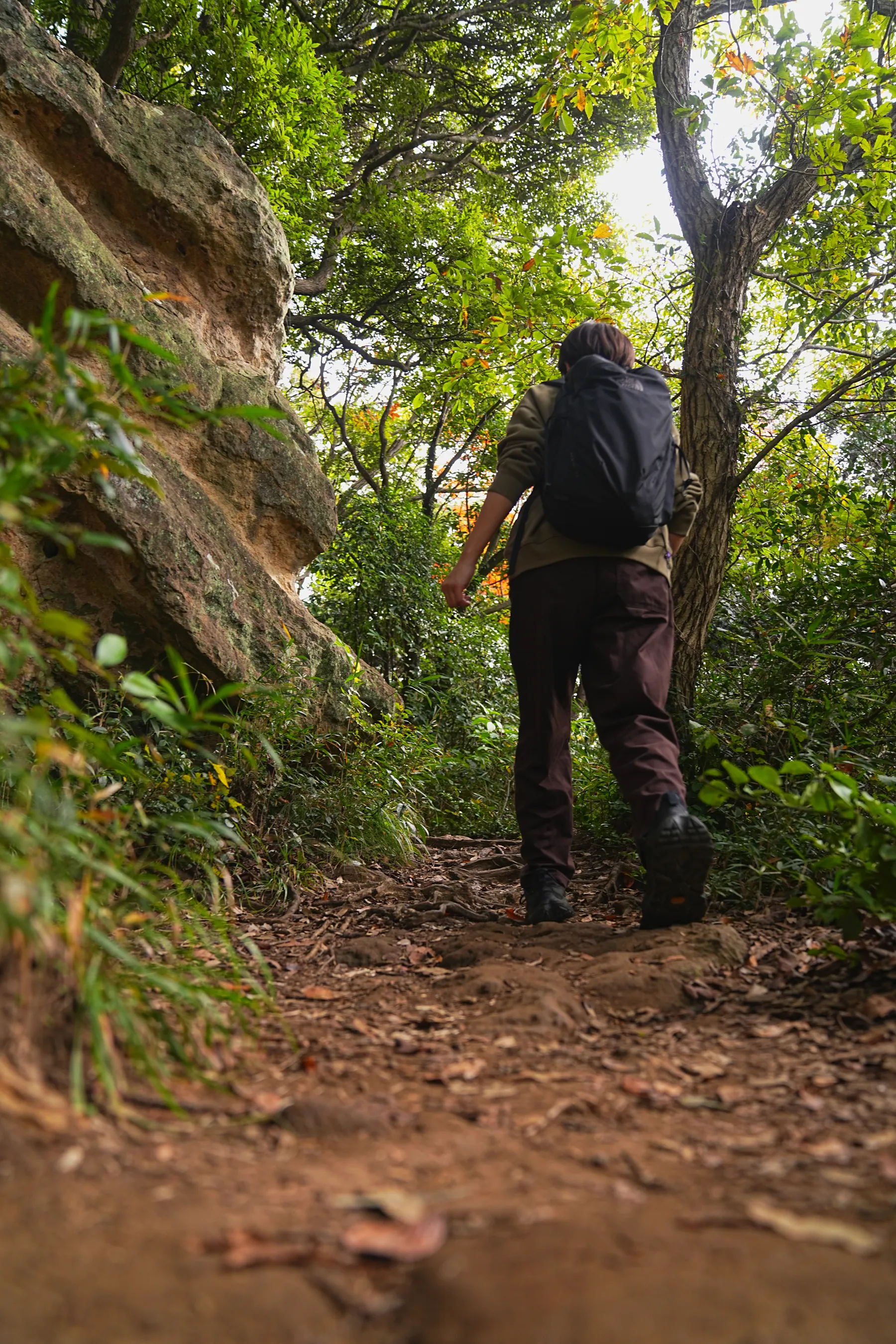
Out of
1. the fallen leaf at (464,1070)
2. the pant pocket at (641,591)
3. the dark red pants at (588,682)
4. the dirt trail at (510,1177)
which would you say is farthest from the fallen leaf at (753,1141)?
the pant pocket at (641,591)

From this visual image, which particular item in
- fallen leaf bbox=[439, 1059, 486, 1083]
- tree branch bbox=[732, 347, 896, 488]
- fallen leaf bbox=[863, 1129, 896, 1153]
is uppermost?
tree branch bbox=[732, 347, 896, 488]

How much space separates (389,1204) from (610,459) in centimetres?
217

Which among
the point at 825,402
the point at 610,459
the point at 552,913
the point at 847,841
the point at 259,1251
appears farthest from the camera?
the point at 825,402

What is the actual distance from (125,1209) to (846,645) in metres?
3.39

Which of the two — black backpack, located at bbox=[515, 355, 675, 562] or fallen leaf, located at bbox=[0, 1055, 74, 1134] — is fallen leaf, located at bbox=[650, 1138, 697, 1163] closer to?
fallen leaf, located at bbox=[0, 1055, 74, 1134]

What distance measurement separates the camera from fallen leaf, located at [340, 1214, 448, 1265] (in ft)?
3.28

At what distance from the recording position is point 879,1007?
190cm

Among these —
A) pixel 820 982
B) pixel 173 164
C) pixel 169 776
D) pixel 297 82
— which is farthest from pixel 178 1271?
pixel 297 82

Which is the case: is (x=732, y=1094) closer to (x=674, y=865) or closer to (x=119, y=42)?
(x=674, y=865)

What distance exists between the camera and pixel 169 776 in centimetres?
310

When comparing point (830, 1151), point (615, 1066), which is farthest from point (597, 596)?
point (830, 1151)

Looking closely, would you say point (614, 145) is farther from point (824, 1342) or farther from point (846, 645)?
point (824, 1342)

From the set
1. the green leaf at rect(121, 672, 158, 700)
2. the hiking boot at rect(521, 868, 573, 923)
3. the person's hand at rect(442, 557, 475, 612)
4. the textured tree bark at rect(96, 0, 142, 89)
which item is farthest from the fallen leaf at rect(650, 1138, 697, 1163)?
the textured tree bark at rect(96, 0, 142, 89)

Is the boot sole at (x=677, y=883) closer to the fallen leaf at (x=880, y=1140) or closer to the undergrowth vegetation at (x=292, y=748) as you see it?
the undergrowth vegetation at (x=292, y=748)
